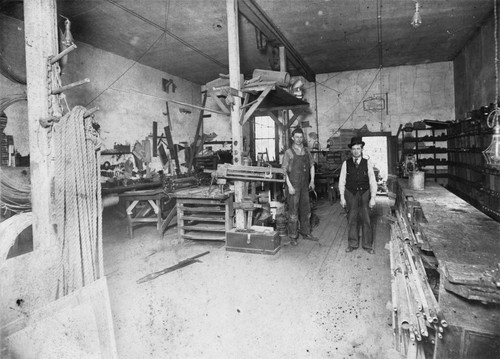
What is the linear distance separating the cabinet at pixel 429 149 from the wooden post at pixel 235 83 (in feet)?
23.7

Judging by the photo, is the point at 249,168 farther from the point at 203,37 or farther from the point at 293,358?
the point at 203,37

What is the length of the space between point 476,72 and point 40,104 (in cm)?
984

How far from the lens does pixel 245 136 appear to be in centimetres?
1235

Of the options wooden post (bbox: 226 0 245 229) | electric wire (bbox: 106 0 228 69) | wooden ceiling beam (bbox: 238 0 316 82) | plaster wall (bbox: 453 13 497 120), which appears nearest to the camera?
wooden post (bbox: 226 0 245 229)

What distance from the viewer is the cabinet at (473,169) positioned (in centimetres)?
666

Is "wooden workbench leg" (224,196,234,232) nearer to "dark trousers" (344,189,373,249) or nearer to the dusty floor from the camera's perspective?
the dusty floor

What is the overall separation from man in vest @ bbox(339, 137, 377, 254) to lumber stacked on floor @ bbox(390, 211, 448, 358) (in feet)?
5.44

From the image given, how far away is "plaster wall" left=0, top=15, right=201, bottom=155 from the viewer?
20.5 feet

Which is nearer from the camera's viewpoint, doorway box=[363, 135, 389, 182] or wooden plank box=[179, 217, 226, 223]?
wooden plank box=[179, 217, 226, 223]

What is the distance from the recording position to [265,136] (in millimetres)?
12703

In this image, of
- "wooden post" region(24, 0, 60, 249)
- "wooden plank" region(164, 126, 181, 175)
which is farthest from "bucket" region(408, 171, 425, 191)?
"wooden plank" region(164, 126, 181, 175)

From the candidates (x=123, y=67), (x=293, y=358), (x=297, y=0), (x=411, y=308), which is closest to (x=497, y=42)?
(x=297, y=0)

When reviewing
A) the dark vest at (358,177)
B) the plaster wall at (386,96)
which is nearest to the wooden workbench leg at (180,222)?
the dark vest at (358,177)

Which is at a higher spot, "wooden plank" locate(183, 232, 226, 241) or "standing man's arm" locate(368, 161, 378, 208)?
"standing man's arm" locate(368, 161, 378, 208)
